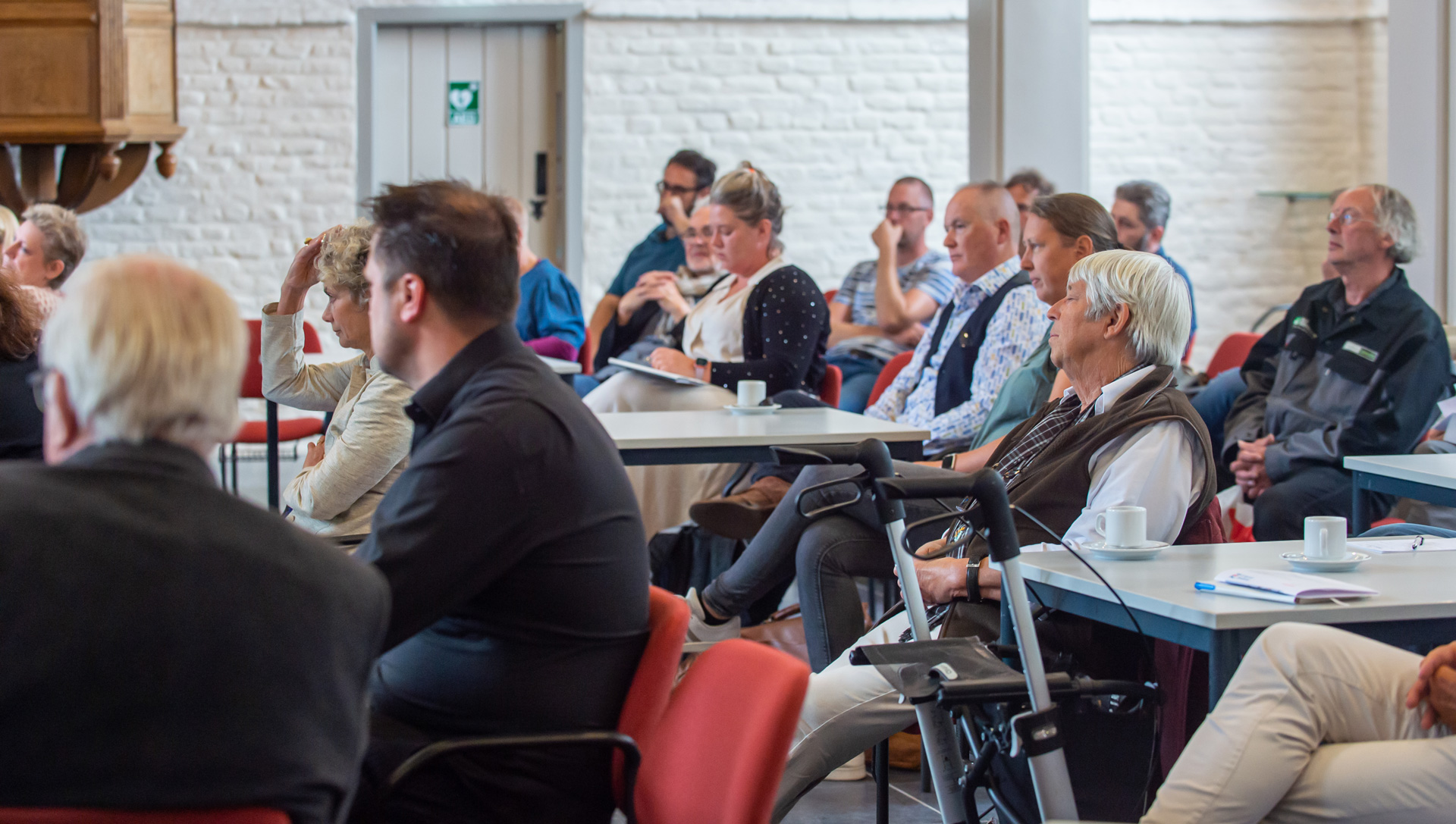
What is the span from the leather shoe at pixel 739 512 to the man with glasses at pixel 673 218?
2.23m

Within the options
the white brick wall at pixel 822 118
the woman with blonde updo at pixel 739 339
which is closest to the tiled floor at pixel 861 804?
the woman with blonde updo at pixel 739 339

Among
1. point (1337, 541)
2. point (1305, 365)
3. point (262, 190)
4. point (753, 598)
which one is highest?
point (262, 190)

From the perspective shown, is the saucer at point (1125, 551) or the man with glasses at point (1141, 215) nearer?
the saucer at point (1125, 551)

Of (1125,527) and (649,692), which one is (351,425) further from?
(1125,527)

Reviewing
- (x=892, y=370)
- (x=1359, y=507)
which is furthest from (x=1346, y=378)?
(x=892, y=370)

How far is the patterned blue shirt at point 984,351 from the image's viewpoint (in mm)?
3311

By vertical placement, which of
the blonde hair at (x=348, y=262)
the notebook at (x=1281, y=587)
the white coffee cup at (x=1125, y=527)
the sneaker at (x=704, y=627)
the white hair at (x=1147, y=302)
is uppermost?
the blonde hair at (x=348, y=262)

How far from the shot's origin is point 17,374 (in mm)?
2666

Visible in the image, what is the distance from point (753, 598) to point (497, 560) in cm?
157

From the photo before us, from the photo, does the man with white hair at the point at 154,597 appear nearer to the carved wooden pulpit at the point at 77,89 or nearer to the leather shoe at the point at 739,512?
the leather shoe at the point at 739,512

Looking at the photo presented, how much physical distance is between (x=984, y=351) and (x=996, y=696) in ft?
6.46

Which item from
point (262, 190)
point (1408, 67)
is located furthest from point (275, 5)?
point (1408, 67)

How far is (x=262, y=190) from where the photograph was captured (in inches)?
263

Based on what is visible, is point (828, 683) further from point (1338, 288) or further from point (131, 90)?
point (131, 90)
